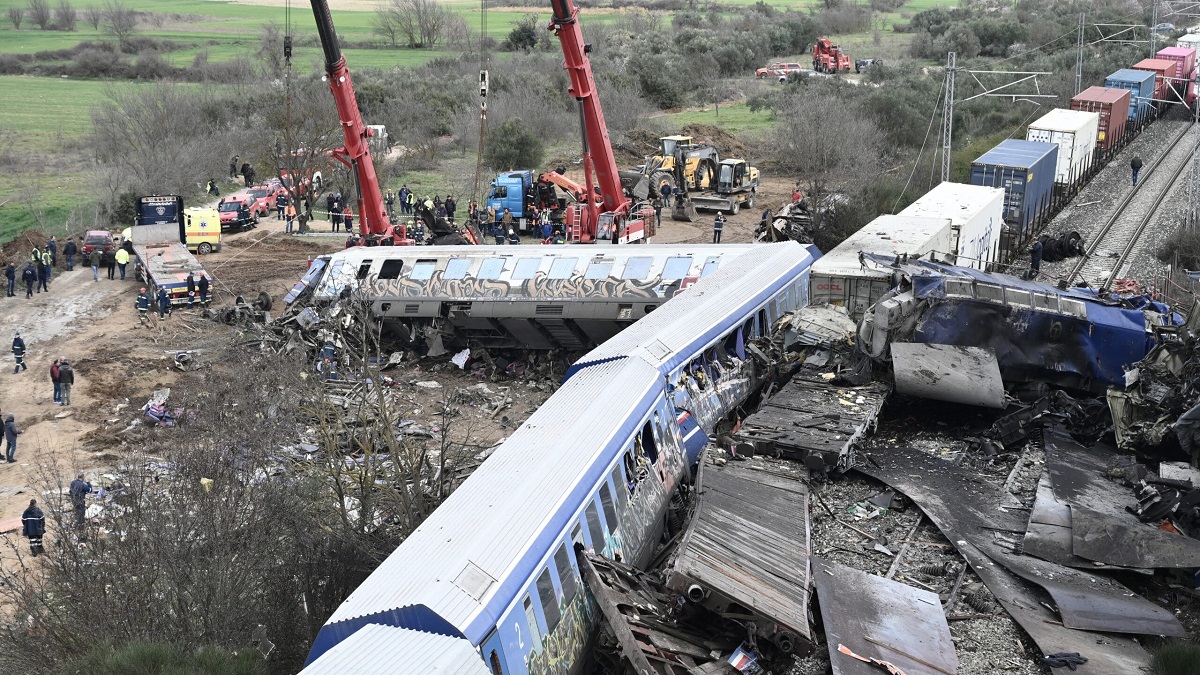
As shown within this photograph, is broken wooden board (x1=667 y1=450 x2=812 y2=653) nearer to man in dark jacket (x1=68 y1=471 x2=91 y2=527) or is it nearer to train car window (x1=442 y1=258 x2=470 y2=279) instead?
man in dark jacket (x1=68 y1=471 x2=91 y2=527)

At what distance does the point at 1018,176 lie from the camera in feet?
115

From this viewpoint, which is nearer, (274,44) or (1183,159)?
(1183,159)

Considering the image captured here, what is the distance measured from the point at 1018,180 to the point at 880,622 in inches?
1006

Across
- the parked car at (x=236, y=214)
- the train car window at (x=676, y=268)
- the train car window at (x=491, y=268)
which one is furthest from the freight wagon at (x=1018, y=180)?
the parked car at (x=236, y=214)

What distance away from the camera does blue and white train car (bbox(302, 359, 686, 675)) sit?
391 inches

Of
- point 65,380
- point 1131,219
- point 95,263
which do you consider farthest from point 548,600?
point 1131,219

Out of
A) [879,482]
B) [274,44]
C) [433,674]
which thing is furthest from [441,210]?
[274,44]

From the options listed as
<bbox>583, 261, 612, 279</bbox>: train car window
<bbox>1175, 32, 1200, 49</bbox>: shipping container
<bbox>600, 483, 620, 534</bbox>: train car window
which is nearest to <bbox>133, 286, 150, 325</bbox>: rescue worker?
<bbox>583, 261, 612, 279</bbox>: train car window

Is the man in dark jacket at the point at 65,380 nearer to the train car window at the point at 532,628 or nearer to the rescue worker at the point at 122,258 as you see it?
the rescue worker at the point at 122,258

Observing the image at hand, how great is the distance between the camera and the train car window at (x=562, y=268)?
84.8ft

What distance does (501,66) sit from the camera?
7775 cm

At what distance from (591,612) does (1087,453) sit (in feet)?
32.0

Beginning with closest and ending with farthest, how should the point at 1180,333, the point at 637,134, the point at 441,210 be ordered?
the point at 1180,333, the point at 441,210, the point at 637,134

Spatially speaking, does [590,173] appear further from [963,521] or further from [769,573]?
[769,573]
